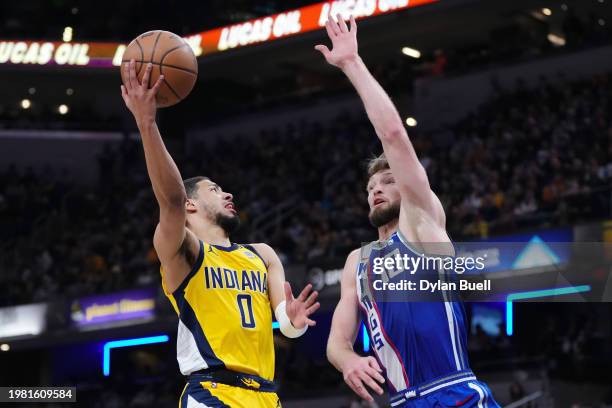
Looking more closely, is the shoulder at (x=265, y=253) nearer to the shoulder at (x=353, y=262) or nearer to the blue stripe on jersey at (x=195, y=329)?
the blue stripe on jersey at (x=195, y=329)

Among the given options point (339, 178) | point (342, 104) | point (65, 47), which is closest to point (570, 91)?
point (339, 178)

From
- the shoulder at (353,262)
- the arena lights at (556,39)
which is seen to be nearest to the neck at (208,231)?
the shoulder at (353,262)

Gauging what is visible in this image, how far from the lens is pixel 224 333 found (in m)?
5.73

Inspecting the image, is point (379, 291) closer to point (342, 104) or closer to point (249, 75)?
point (342, 104)

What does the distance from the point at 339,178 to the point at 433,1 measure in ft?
Result: 15.4

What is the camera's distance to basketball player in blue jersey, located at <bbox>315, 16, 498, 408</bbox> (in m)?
4.75

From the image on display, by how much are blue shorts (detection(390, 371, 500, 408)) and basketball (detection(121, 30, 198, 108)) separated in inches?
85.0

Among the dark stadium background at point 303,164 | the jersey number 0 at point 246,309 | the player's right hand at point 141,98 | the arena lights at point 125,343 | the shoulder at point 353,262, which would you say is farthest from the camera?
the arena lights at point 125,343

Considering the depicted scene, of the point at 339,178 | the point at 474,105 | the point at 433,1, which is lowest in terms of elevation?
the point at 339,178

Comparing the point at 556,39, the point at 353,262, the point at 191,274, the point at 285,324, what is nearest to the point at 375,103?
the point at 353,262

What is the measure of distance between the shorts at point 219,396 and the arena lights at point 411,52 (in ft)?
75.8

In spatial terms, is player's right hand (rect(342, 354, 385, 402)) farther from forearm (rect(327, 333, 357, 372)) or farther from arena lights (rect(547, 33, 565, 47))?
arena lights (rect(547, 33, 565, 47))

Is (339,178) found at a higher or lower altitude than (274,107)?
lower

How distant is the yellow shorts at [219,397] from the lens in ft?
18.2
